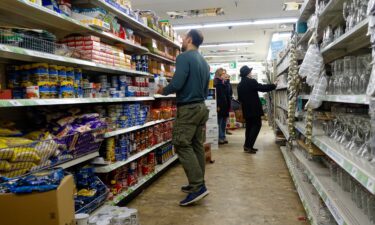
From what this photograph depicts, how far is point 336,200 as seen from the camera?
2074 mm

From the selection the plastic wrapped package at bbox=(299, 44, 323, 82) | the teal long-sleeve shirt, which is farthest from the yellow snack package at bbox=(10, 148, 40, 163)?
the plastic wrapped package at bbox=(299, 44, 323, 82)

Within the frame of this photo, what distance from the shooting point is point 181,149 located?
341 centimetres

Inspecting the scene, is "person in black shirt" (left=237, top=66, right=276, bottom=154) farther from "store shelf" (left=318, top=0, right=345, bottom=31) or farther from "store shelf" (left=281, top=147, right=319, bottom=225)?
"store shelf" (left=318, top=0, right=345, bottom=31)

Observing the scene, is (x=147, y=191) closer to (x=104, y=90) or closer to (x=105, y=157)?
(x=105, y=157)

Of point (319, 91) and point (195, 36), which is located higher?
→ point (195, 36)

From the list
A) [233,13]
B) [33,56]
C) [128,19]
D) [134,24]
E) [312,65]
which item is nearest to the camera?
[33,56]

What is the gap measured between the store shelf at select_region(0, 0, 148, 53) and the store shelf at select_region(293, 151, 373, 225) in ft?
7.47

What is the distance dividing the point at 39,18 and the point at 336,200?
258cm

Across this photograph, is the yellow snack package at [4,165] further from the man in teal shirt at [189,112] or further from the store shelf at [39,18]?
the man in teal shirt at [189,112]

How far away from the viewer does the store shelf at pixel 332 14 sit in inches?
95.2

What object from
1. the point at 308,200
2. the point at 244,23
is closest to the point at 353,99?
the point at 308,200

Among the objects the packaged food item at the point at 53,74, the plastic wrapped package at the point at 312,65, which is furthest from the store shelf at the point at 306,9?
the packaged food item at the point at 53,74

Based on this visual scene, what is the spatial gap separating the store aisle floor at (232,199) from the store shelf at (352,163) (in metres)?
0.90

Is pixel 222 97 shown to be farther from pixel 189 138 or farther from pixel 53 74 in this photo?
pixel 53 74
